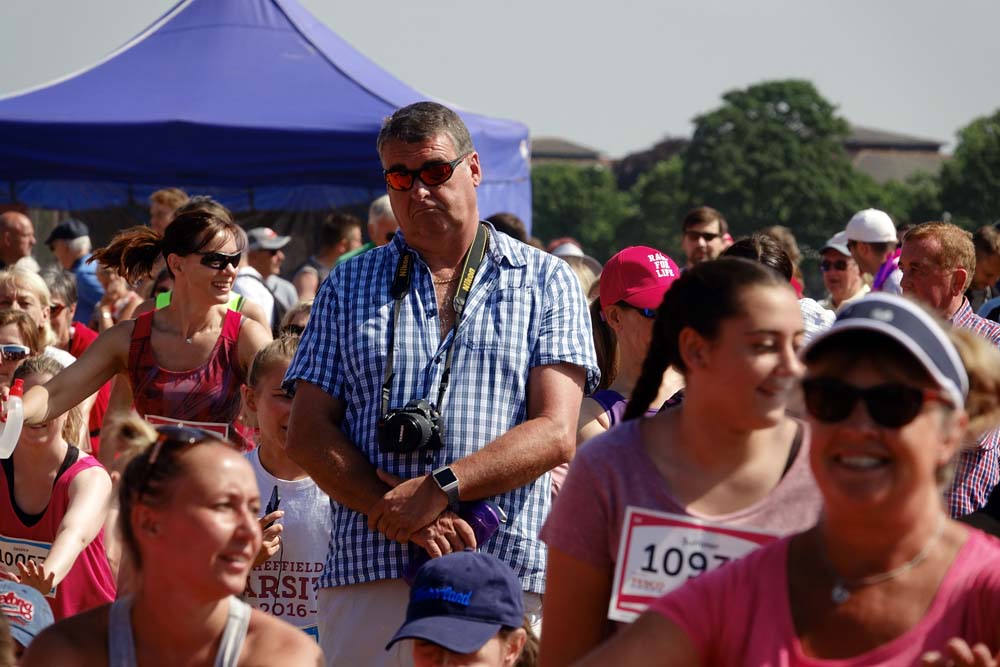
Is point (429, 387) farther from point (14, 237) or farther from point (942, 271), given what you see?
point (14, 237)

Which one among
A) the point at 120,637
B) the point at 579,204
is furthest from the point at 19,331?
the point at 579,204

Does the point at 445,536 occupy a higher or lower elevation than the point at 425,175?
lower

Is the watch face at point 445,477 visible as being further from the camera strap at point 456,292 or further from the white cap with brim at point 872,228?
the white cap with brim at point 872,228

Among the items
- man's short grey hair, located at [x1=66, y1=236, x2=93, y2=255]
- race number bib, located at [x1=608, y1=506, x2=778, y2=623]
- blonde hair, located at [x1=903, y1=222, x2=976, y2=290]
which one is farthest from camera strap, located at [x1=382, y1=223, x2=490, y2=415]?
man's short grey hair, located at [x1=66, y1=236, x2=93, y2=255]

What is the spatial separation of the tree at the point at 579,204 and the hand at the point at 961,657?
364ft

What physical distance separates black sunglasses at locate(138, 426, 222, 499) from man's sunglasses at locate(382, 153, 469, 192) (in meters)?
1.24

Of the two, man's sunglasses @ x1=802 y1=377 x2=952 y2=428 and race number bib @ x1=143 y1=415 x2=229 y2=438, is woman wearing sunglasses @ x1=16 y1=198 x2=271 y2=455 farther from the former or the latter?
man's sunglasses @ x1=802 y1=377 x2=952 y2=428

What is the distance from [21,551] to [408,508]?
199 centimetres

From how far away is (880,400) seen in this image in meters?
2.18

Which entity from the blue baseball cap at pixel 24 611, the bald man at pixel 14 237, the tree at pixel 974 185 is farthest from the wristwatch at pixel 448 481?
the tree at pixel 974 185

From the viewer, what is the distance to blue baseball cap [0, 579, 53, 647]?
3.86 meters

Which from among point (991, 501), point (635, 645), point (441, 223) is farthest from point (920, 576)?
point (991, 501)

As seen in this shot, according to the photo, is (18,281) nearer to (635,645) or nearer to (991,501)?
Answer: (991,501)

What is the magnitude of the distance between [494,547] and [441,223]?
92 centimetres
